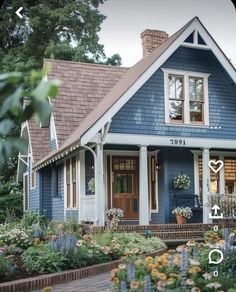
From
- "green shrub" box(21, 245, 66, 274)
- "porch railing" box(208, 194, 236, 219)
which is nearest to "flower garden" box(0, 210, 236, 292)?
"green shrub" box(21, 245, 66, 274)

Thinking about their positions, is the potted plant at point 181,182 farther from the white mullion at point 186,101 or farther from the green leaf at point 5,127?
the green leaf at point 5,127

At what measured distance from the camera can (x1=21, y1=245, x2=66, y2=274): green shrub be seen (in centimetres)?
599

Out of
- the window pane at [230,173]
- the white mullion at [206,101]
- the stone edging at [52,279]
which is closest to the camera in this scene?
the stone edging at [52,279]

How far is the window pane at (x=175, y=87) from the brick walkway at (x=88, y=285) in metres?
6.79

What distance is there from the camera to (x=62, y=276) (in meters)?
5.80

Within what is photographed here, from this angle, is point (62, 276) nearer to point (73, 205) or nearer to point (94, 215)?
point (94, 215)

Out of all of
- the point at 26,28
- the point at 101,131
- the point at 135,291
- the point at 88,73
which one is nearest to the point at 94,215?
the point at 101,131

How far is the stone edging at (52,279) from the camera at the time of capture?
5191mm

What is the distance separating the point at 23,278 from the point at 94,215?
206 inches

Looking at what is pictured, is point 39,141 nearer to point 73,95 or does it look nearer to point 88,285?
point 73,95

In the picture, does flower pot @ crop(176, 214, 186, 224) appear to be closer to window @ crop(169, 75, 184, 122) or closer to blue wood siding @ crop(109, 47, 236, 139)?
blue wood siding @ crop(109, 47, 236, 139)

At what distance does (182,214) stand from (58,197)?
432cm

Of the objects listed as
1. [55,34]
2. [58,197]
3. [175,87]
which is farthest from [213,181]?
[55,34]

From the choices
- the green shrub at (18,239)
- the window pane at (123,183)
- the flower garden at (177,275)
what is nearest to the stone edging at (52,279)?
the flower garden at (177,275)
